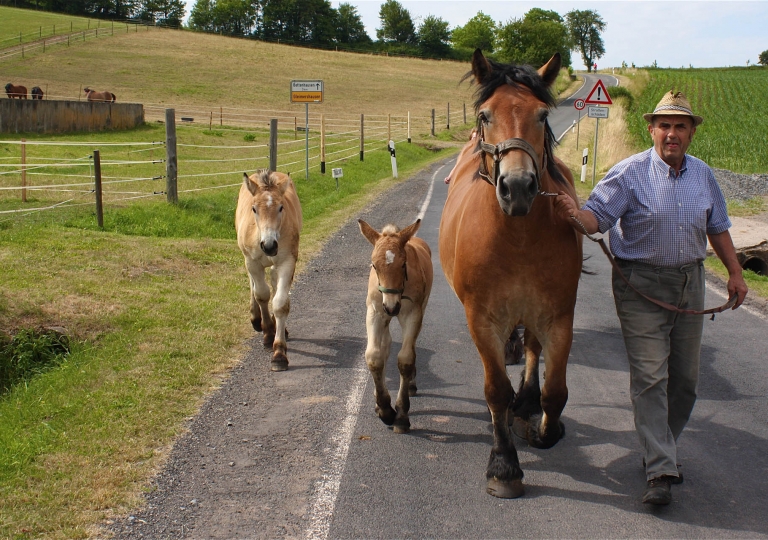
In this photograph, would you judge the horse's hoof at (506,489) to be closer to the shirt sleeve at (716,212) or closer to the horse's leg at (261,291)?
the shirt sleeve at (716,212)

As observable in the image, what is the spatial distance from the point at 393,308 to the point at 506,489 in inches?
57.1

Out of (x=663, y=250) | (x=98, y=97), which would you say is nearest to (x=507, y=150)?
(x=663, y=250)

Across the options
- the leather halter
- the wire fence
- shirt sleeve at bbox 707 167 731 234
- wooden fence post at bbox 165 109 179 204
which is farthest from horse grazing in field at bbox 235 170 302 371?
wooden fence post at bbox 165 109 179 204

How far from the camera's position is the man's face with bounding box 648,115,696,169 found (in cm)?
420

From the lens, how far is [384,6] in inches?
5020

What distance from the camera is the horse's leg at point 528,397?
5207 mm

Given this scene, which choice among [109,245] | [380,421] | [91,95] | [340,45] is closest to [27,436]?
[380,421]

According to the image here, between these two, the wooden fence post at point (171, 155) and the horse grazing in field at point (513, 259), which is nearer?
the horse grazing in field at point (513, 259)

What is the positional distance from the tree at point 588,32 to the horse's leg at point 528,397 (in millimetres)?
147966

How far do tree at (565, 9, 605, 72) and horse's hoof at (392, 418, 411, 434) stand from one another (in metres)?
149

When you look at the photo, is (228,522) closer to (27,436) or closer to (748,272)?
(27,436)

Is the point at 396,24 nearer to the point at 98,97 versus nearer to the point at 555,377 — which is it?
the point at 98,97

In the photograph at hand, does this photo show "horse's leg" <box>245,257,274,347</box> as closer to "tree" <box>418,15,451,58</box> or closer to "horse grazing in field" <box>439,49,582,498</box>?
"horse grazing in field" <box>439,49,582,498</box>

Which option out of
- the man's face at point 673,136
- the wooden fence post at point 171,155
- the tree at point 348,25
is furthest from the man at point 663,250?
the tree at point 348,25
